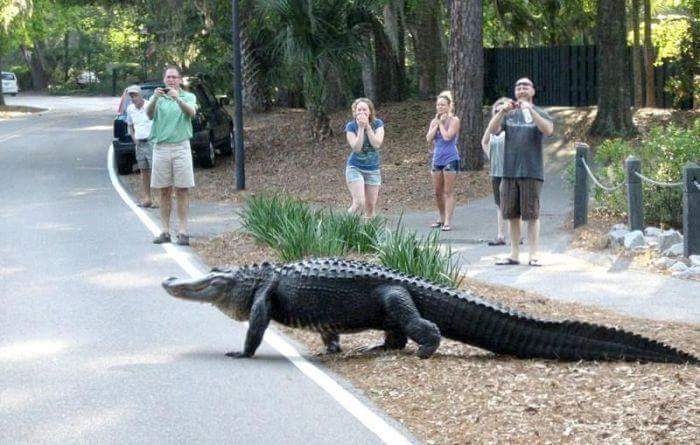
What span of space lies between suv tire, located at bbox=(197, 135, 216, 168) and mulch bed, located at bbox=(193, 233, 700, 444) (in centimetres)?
1677

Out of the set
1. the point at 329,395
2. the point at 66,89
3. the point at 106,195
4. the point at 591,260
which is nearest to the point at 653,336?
the point at 329,395

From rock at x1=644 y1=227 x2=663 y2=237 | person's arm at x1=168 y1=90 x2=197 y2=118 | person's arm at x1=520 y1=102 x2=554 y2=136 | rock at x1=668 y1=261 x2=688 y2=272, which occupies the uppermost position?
person's arm at x1=168 y1=90 x2=197 y2=118

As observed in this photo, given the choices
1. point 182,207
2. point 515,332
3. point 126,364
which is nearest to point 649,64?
point 182,207

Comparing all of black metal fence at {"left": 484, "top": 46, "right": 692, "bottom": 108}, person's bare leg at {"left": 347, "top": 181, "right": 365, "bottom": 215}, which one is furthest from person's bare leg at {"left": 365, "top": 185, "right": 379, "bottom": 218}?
black metal fence at {"left": 484, "top": 46, "right": 692, "bottom": 108}

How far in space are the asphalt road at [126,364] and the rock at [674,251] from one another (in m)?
5.26

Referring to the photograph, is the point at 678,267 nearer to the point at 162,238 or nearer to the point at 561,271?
the point at 561,271

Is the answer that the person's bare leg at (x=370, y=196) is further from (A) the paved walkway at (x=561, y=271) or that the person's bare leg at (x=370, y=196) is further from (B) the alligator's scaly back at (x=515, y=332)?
(B) the alligator's scaly back at (x=515, y=332)

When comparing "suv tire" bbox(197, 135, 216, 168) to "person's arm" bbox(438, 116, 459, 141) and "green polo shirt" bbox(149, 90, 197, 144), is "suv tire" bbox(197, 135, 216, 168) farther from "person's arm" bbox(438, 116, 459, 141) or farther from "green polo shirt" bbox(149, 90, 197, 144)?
"green polo shirt" bbox(149, 90, 197, 144)

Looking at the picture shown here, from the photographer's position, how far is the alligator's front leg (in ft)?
28.5

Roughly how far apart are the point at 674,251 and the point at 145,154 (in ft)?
29.5

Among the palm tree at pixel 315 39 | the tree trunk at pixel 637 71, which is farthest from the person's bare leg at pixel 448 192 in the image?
the tree trunk at pixel 637 71

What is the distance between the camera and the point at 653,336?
938cm

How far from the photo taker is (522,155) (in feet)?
42.3

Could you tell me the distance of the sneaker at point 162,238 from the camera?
15234 millimetres
